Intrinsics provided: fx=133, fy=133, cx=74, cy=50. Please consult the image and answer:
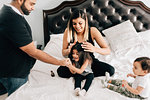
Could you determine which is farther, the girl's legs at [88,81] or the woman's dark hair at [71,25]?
the woman's dark hair at [71,25]

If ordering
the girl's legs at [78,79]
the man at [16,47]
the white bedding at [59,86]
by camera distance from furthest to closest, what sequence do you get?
the girl's legs at [78,79], the white bedding at [59,86], the man at [16,47]

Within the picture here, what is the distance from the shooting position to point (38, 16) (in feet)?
9.14

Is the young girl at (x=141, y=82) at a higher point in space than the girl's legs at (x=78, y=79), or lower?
higher

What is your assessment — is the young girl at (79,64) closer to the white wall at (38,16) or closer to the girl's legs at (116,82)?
the girl's legs at (116,82)

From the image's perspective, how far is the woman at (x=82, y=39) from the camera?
1.52m

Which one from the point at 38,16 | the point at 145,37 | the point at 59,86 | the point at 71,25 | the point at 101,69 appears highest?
the point at 38,16

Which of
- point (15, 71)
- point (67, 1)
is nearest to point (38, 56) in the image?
point (15, 71)

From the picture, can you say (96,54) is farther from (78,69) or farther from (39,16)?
(39,16)

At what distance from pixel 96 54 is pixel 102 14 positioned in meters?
0.92

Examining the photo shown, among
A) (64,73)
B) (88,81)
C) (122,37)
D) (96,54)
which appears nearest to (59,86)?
(64,73)

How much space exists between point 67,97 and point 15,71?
0.58m

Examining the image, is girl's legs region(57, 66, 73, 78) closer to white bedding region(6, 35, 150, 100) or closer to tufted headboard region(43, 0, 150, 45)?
white bedding region(6, 35, 150, 100)

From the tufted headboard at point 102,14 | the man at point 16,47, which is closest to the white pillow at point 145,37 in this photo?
the tufted headboard at point 102,14

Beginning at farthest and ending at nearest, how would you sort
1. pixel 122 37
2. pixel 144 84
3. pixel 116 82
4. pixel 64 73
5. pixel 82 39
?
pixel 122 37, pixel 82 39, pixel 64 73, pixel 116 82, pixel 144 84
